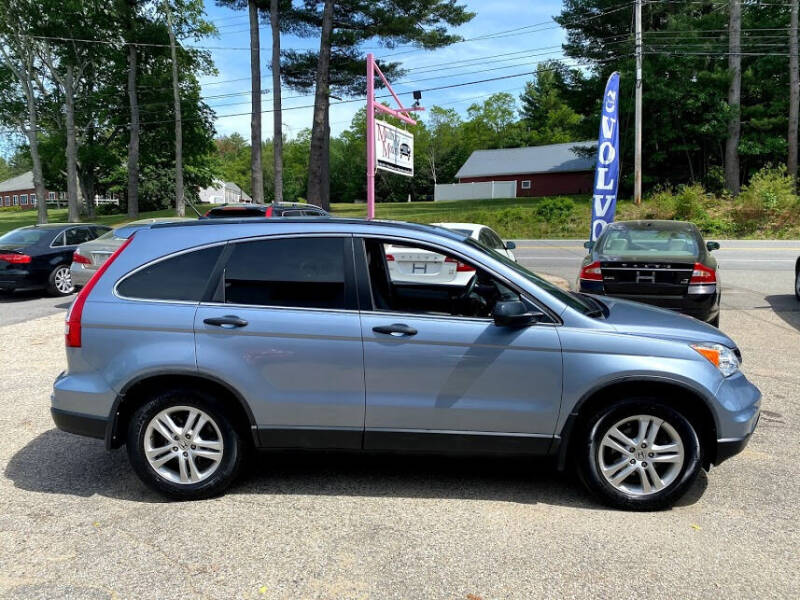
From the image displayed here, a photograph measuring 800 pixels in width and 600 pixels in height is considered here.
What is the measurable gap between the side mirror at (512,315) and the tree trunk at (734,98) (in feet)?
113

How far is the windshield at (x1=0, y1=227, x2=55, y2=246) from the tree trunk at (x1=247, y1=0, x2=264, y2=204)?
20061 mm

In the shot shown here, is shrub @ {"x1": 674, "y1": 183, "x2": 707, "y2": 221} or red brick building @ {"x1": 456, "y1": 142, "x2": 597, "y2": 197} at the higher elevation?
red brick building @ {"x1": 456, "y1": 142, "x2": 597, "y2": 197}

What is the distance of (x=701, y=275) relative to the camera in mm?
7797

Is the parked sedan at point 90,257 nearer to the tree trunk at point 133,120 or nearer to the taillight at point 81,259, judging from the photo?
the taillight at point 81,259

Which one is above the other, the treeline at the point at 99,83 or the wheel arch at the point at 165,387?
the treeline at the point at 99,83

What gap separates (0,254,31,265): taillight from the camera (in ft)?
41.9

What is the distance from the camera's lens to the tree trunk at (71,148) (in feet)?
133

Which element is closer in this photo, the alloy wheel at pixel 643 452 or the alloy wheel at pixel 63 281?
the alloy wheel at pixel 643 452

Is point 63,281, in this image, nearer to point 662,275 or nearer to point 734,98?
point 662,275

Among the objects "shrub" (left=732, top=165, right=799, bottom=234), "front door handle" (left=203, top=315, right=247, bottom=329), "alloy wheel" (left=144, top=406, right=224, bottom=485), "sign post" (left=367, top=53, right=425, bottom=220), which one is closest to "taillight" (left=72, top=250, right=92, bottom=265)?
"sign post" (left=367, top=53, right=425, bottom=220)

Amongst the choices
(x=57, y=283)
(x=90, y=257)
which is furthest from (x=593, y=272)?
(x=57, y=283)

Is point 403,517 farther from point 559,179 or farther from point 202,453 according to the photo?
point 559,179

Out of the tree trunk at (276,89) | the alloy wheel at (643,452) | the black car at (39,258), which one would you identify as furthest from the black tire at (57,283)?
the tree trunk at (276,89)

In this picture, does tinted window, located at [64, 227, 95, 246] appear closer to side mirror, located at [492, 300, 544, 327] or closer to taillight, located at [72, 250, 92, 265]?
taillight, located at [72, 250, 92, 265]
